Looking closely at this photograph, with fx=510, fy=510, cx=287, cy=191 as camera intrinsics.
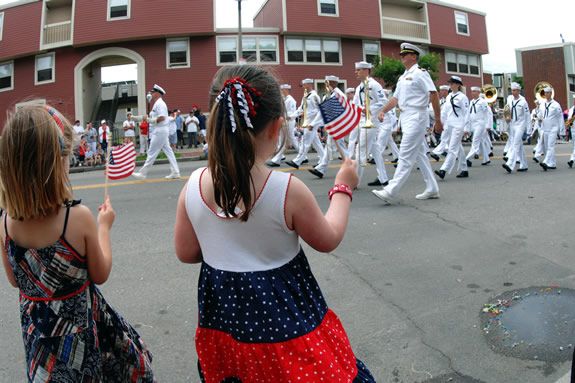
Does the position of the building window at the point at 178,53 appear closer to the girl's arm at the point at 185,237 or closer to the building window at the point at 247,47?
the building window at the point at 247,47

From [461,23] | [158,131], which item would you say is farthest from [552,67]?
[158,131]

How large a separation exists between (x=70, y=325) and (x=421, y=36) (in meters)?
39.7

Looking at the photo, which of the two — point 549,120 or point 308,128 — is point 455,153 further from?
point 549,120

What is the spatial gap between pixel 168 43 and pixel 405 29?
17243mm

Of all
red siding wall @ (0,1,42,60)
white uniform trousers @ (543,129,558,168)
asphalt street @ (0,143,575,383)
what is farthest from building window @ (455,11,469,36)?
asphalt street @ (0,143,575,383)

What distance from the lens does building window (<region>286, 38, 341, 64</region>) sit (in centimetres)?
3369

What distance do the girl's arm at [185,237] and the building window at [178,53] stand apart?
1246 inches

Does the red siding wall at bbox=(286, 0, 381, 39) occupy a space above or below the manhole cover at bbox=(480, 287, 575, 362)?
above

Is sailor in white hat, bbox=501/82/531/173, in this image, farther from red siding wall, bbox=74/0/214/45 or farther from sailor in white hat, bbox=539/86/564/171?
red siding wall, bbox=74/0/214/45

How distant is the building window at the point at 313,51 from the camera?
1326 inches

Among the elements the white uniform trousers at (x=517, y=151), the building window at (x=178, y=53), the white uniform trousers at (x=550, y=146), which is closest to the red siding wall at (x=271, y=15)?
the building window at (x=178, y=53)

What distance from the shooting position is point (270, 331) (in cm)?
167

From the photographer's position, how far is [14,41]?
110 ft

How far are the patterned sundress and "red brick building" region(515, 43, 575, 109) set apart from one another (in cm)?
5401
